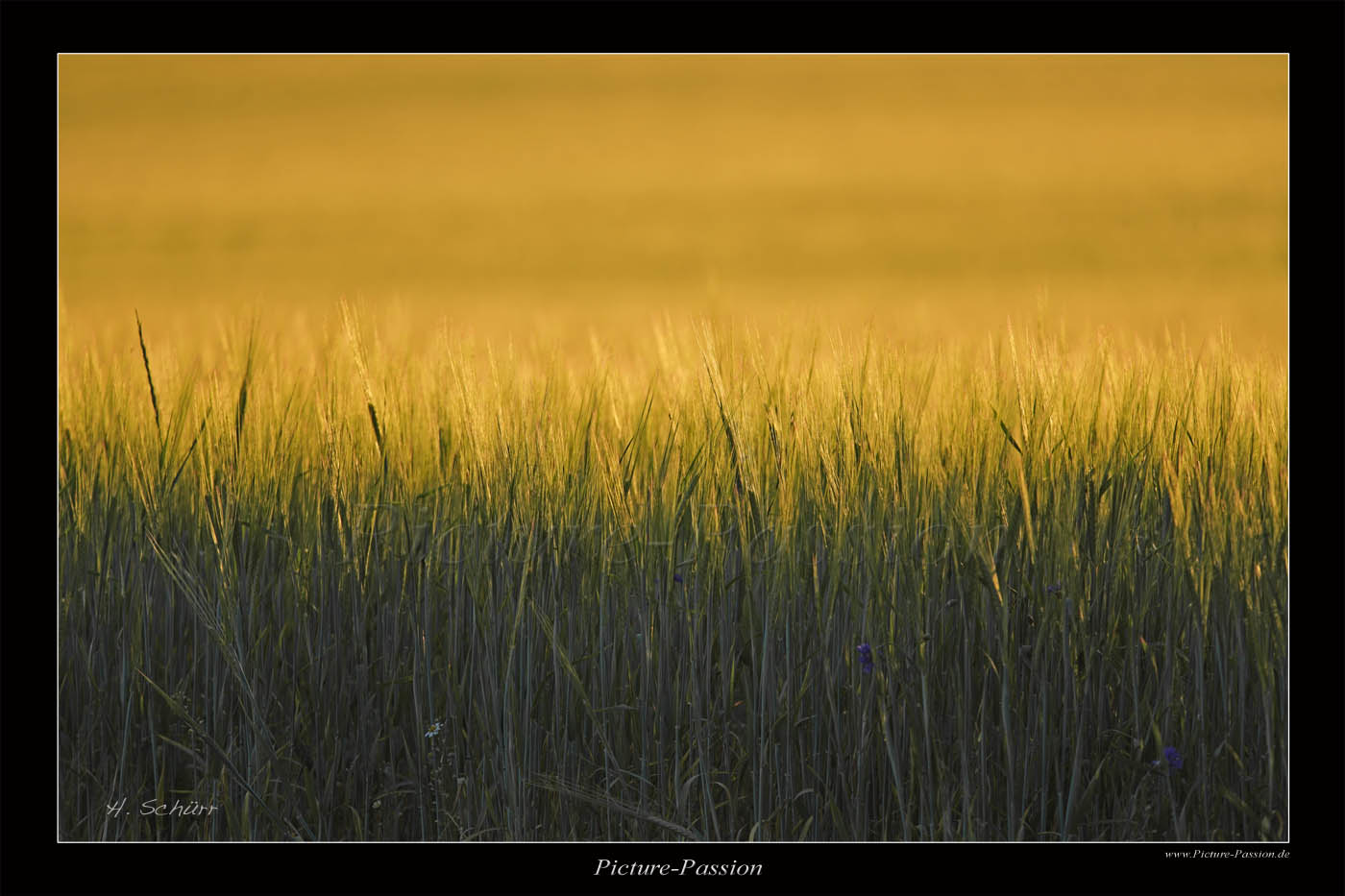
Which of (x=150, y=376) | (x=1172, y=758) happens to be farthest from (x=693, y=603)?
(x=150, y=376)

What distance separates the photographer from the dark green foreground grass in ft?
5.12

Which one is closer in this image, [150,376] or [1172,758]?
Answer: [1172,758]

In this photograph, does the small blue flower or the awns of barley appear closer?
the small blue flower

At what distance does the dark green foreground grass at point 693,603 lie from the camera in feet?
5.12

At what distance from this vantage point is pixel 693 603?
5.45ft

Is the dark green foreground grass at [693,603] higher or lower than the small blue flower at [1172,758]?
higher

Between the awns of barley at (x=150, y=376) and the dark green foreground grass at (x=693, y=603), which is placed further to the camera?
the awns of barley at (x=150, y=376)

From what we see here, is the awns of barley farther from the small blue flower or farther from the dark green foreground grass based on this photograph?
the small blue flower

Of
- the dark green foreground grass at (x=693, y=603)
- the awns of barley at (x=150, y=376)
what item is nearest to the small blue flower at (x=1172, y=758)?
the dark green foreground grass at (x=693, y=603)

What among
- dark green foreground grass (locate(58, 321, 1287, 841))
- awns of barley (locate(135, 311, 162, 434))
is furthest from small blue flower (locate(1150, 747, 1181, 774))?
awns of barley (locate(135, 311, 162, 434))
